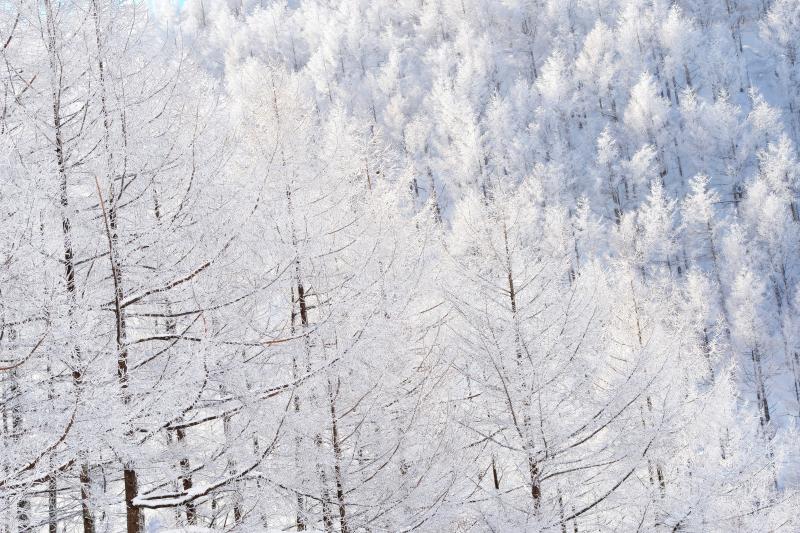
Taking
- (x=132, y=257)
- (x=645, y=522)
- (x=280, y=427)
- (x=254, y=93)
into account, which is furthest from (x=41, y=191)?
(x=645, y=522)

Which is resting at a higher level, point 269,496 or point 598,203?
point 598,203

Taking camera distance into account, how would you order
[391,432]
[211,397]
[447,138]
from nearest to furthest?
[211,397] < [391,432] < [447,138]

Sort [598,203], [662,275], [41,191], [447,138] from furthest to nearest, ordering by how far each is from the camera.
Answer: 1. [447,138]
2. [598,203]
3. [662,275]
4. [41,191]

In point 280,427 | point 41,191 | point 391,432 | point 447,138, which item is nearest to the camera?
point 41,191

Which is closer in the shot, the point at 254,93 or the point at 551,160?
the point at 254,93

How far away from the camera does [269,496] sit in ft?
14.6

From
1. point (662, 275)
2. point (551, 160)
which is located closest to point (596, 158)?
point (551, 160)

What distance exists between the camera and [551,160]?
52.0m

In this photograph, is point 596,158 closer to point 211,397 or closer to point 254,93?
point 254,93

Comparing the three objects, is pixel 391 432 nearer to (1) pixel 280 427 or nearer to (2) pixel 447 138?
(1) pixel 280 427

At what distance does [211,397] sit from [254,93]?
4.56 m

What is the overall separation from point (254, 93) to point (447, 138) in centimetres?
5424

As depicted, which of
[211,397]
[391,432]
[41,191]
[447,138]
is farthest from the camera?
[447,138]

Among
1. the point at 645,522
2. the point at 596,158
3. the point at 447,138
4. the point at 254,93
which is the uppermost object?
the point at 447,138
